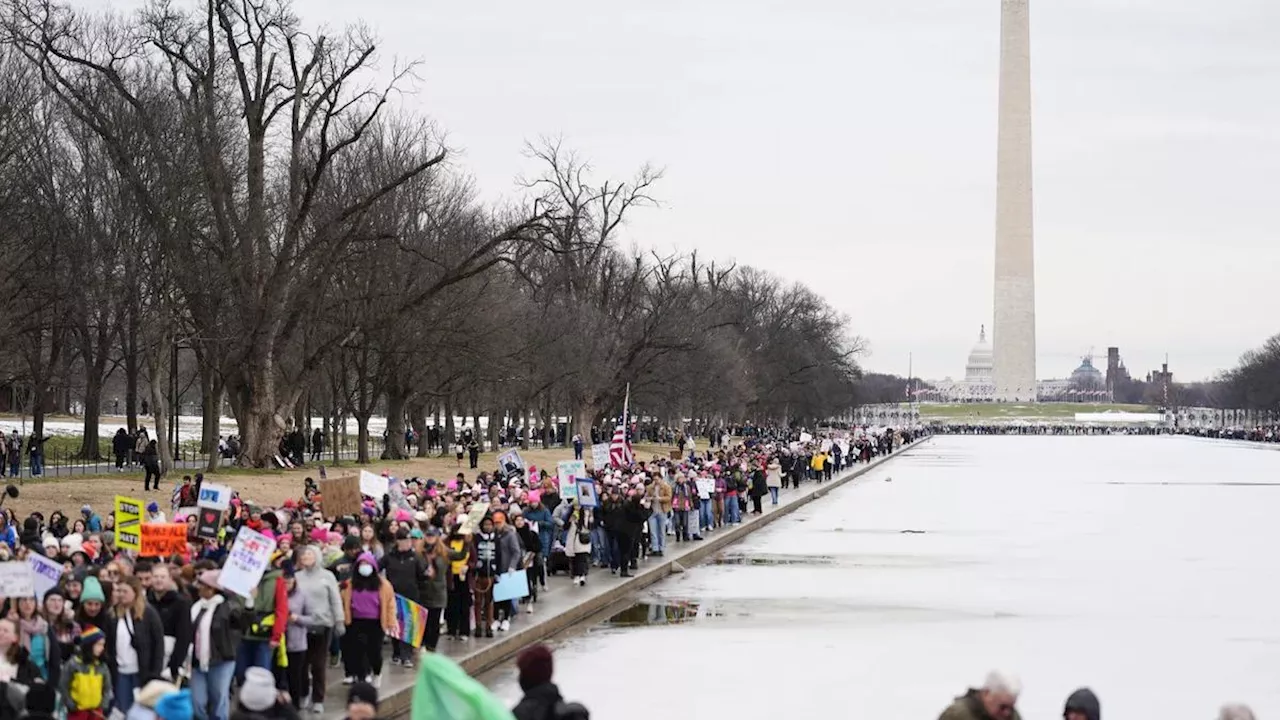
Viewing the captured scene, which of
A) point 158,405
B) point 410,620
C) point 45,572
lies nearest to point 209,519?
point 410,620

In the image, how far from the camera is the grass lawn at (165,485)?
3394cm

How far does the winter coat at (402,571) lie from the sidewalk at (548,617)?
0.74 meters

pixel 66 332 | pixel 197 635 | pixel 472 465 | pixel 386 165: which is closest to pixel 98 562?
pixel 197 635

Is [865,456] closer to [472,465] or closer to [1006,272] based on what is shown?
[472,465]

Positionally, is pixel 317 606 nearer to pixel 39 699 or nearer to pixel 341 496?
pixel 39 699

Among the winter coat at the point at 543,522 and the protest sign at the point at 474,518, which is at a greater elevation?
the protest sign at the point at 474,518

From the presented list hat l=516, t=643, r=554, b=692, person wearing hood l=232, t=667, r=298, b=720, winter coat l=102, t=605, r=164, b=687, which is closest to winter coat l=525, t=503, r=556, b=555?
winter coat l=102, t=605, r=164, b=687

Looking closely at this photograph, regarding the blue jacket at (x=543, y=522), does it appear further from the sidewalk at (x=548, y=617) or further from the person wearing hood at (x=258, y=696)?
the person wearing hood at (x=258, y=696)

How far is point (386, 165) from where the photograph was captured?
61.2m

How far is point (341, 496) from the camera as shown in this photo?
24219mm

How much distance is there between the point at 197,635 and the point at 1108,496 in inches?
1750

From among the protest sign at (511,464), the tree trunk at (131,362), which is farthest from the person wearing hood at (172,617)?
the tree trunk at (131,362)

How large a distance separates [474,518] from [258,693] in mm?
13175

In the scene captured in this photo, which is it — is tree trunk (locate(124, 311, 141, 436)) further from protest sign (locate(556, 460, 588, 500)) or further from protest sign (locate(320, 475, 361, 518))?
protest sign (locate(320, 475, 361, 518))
